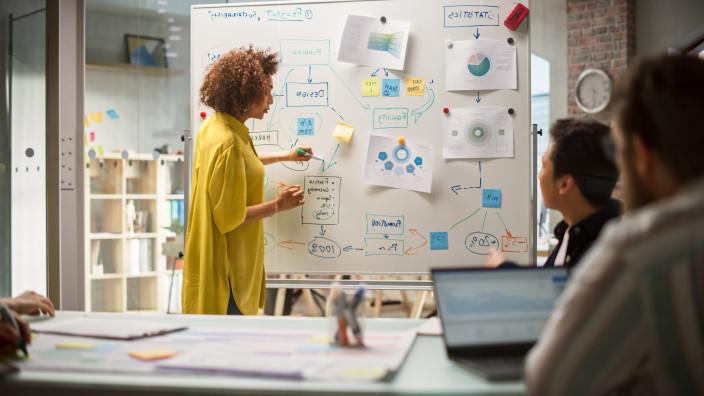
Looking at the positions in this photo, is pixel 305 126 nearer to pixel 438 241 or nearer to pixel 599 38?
pixel 438 241

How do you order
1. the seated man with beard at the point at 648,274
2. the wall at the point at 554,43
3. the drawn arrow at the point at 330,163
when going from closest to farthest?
1. the seated man with beard at the point at 648,274
2. the drawn arrow at the point at 330,163
3. the wall at the point at 554,43

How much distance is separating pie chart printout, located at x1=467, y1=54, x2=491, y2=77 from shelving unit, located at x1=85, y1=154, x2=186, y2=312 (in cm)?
317

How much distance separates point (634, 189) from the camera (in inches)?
42.8

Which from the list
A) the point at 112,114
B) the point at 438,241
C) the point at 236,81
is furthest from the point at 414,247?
the point at 112,114

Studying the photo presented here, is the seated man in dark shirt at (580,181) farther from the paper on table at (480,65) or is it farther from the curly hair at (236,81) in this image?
the curly hair at (236,81)

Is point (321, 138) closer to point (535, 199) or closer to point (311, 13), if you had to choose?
point (311, 13)

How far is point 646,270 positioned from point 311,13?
234cm

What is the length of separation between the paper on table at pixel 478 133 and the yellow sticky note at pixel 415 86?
15cm

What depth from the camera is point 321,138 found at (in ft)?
9.87

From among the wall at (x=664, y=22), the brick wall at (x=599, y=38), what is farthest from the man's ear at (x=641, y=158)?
the brick wall at (x=599, y=38)

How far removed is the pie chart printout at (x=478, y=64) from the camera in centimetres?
291

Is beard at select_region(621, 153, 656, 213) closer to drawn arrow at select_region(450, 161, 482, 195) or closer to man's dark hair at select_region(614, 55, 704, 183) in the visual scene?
man's dark hair at select_region(614, 55, 704, 183)

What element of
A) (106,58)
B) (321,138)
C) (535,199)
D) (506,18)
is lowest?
(535,199)

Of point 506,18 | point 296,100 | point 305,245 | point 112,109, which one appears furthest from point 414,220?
point 112,109
